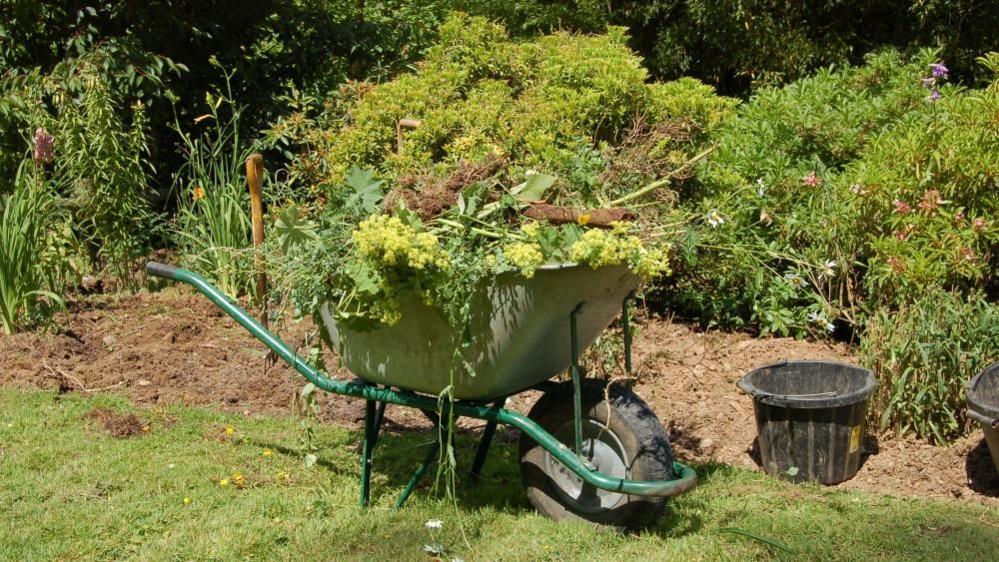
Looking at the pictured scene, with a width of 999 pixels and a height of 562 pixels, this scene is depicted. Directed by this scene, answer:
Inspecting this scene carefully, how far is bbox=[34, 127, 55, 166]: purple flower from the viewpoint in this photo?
659cm

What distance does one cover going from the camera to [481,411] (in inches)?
144

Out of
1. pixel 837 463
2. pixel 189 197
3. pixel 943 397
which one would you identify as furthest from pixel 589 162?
Answer: pixel 189 197

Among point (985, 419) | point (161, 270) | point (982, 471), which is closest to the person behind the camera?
point (985, 419)

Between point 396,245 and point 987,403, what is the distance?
232 centimetres

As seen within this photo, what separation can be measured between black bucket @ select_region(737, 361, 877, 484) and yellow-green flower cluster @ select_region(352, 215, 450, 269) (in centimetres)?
163

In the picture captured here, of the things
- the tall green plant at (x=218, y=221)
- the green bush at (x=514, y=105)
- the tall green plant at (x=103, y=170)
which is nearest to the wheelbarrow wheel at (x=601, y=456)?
the green bush at (x=514, y=105)

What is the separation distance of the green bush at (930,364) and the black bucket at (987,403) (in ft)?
0.68

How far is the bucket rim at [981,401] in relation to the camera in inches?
156

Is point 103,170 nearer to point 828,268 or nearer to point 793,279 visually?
point 793,279

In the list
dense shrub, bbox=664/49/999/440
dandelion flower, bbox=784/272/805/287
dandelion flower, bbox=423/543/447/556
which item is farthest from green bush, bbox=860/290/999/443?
dandelion flower, bbox=423/543/447/556

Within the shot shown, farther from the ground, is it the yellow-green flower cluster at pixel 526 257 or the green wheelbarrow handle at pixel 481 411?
the yellow-green flower cluster at pixel 526 257

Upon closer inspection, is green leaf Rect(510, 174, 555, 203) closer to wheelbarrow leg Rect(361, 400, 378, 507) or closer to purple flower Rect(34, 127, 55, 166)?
wheelbarrow leg Rect(361, 400, 378, 507)

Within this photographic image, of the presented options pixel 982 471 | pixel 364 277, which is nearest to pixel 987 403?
pixel 982 471

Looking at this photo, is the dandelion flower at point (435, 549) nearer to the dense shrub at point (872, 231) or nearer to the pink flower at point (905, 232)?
the dense shrub at point (872, 231)
